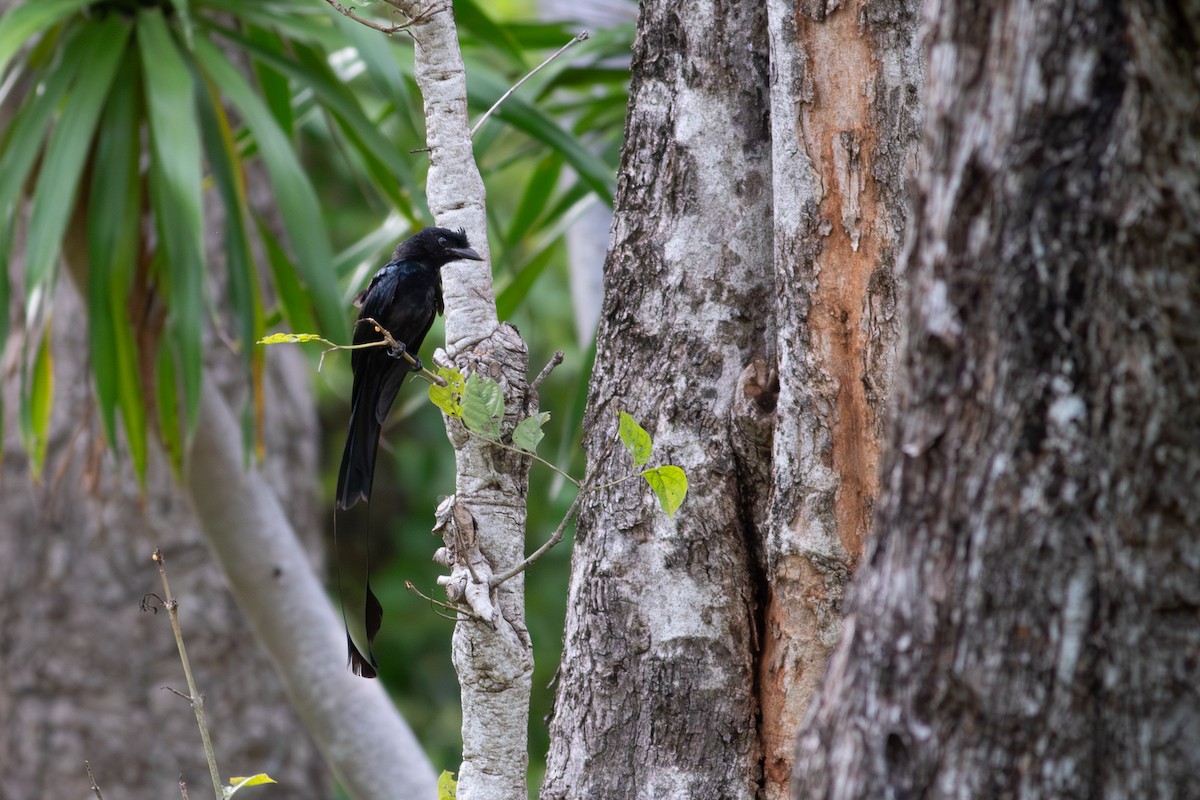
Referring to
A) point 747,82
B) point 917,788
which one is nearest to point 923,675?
point 917,788

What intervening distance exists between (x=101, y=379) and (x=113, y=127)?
0.70 metres

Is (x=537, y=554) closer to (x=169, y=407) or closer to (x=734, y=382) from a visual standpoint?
(x=734, y=382)

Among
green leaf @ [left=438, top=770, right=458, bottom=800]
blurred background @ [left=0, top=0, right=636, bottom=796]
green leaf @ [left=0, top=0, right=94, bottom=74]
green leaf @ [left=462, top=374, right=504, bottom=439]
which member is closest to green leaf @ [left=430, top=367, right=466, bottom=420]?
green leaf @ [left=462, top=374, right=504, bottom=439]

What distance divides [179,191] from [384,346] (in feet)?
3.51

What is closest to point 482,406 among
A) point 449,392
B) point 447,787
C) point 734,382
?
point 449,392

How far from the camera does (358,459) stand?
1771 millimetres

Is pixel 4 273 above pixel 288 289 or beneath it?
above

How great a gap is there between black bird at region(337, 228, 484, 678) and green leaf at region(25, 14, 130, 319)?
100 cm

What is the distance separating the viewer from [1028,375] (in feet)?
2.75

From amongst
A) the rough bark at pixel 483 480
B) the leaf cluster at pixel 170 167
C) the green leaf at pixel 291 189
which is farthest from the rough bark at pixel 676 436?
the green leaf at pixel 291 189

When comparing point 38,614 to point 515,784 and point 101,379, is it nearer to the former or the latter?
point 101,379

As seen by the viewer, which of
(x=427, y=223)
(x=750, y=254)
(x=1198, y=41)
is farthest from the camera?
(x=427, y=223)

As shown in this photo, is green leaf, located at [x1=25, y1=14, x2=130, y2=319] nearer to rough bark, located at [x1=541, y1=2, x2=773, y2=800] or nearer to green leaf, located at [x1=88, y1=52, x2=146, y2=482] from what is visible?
green leaf, located at [x1=88, y1=52, x2=146, y2=482]

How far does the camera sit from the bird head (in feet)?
5.49
